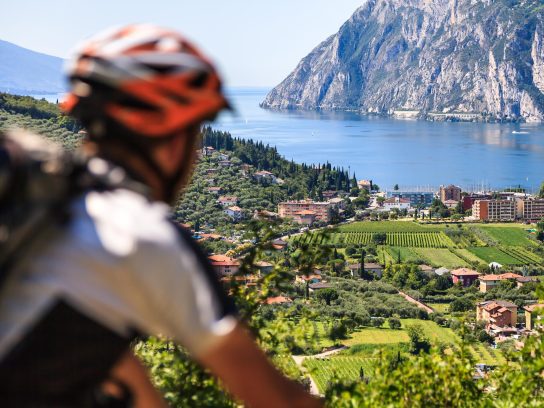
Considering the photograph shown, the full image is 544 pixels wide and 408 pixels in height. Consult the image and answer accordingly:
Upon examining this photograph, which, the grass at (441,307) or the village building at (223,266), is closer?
the village building at (223,266)

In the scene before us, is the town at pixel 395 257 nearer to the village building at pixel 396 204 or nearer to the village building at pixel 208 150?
the village building at pixel 396 204

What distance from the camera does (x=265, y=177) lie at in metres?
73.7

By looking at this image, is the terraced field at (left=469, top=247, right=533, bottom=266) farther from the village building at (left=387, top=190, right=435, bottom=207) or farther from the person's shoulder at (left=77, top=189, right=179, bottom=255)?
the person's shoulder at (left=77, top=189, right=179, bottom=255)

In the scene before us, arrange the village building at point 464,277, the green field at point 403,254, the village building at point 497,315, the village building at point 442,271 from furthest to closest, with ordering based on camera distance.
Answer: the green field at point 403,254, the village building at point 442,271, the village building at point 464,277, the village building at point 497,315

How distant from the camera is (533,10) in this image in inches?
6265

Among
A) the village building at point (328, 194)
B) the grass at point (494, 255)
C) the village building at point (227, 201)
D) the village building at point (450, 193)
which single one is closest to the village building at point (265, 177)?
the village building at point (328, 194)

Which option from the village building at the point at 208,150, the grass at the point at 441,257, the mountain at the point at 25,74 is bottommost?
the grass at the point at 441,257

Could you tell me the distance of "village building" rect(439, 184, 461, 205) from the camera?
71375mm

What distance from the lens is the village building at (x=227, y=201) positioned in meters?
62.3

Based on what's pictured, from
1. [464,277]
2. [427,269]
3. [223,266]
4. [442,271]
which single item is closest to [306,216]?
[427,269]

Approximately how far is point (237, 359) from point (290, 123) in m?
154

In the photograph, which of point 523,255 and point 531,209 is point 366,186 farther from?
point 523,255

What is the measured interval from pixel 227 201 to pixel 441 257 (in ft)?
62.6

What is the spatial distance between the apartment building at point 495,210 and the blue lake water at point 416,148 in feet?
42.8
